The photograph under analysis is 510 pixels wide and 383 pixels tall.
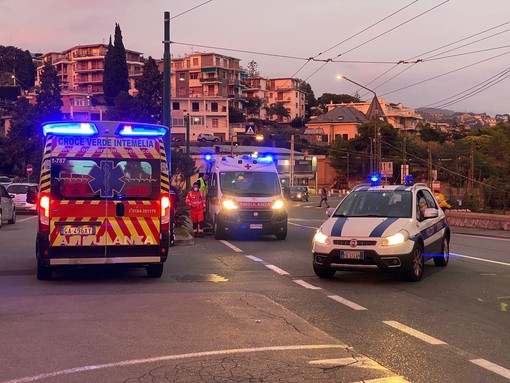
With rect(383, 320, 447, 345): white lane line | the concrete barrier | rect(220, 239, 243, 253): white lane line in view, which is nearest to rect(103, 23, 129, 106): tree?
the concrete barrier

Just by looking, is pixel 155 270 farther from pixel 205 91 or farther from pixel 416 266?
pixel 205 91

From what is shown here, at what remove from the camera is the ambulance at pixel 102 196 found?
10.1 metres

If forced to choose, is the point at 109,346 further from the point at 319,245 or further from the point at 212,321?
the point at 319,245

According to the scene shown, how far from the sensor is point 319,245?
10.5 meters

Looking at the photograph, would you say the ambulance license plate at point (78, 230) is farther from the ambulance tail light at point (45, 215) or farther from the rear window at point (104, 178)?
the rear window at point (104, 178)

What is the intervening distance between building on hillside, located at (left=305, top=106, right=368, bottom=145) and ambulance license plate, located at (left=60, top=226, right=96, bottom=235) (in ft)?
321

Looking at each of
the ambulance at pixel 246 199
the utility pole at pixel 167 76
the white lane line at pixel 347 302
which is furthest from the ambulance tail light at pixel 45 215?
the ambulance at pixel 246 199

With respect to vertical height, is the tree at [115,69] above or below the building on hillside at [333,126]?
above

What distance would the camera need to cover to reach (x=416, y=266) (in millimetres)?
10531

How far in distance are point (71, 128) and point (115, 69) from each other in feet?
305

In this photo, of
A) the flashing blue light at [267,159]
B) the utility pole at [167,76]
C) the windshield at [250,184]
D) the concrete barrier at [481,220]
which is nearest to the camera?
the utility pole at [167,76]

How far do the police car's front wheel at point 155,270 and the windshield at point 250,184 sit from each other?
7.71 m

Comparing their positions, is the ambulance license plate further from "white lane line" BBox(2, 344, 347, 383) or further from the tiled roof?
the tiled roof

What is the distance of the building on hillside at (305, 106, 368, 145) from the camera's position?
106 meters
